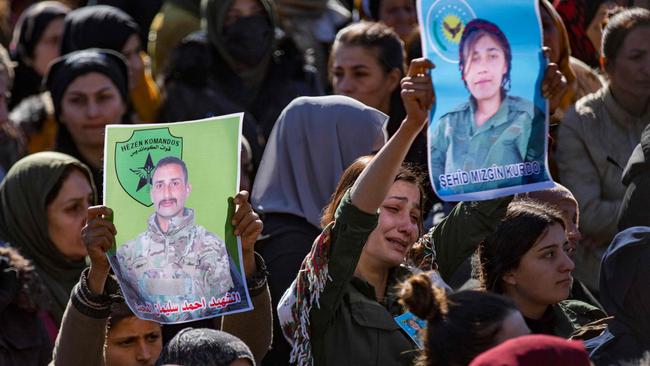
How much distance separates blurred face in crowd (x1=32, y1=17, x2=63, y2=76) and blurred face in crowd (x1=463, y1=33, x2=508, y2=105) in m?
5.35

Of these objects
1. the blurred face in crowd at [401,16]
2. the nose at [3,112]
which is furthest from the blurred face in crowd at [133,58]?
the blurred face in crowd at [401,16]

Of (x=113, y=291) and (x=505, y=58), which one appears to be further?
(x=113, y=291)

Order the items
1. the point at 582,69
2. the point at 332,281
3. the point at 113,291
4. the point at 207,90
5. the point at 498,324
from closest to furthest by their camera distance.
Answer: the point at 498,324, the point at 332,281, the point at 113,291, the point at 582,69, the point at 207,90

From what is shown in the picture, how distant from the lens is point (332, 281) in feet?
15.1

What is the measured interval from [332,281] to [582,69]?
3.55 metres

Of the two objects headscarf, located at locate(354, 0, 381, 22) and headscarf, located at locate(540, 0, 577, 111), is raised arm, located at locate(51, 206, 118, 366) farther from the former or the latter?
headscarf, located at locate(354, 0, 381, 22)

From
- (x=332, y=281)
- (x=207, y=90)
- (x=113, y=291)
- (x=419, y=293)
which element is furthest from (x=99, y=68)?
(x=419, y=293)

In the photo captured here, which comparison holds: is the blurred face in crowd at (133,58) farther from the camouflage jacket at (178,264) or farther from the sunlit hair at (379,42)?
the camouflage jacket at (178,264)

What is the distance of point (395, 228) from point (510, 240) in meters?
0.58

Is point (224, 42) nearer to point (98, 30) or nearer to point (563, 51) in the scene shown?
point (98, 30)

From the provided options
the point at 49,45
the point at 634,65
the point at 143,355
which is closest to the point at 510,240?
the point at 143,355

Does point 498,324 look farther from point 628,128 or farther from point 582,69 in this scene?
point 582,69

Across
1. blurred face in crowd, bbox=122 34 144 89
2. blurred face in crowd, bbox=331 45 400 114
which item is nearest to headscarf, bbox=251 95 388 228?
blurred face in crowd, bbox=331 45 400 114

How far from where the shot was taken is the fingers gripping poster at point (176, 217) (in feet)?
15.7
